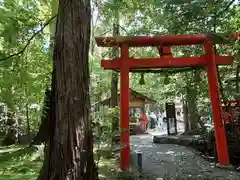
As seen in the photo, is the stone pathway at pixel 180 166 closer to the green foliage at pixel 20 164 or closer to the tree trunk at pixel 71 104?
the green foliage at pixel 20 164

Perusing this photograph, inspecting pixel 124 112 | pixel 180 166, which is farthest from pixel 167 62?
pixel 180 166

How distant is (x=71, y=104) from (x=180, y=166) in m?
4.71

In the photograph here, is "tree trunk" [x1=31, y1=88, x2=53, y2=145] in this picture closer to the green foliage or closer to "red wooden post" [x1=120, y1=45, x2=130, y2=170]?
the green foliage

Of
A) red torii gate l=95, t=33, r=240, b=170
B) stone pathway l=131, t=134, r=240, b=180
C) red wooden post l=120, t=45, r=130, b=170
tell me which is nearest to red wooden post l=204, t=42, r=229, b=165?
red torii gate l=95, t=33, r=240, b=170

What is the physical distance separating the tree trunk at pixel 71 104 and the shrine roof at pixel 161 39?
123 inches

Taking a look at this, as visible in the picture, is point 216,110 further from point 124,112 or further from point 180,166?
point 124,112

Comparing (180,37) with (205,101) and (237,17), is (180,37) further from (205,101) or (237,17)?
(205,101)

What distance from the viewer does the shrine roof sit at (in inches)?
295

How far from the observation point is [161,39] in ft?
25.2

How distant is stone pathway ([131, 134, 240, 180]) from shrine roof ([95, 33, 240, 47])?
123 inches

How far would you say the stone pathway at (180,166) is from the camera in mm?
6831

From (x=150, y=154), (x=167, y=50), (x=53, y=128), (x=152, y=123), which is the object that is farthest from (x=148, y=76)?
(x=53, y=128)

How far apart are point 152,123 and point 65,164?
860 inches

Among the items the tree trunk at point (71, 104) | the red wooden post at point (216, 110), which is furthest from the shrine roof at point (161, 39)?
the tree trunk at point (71, 104)
